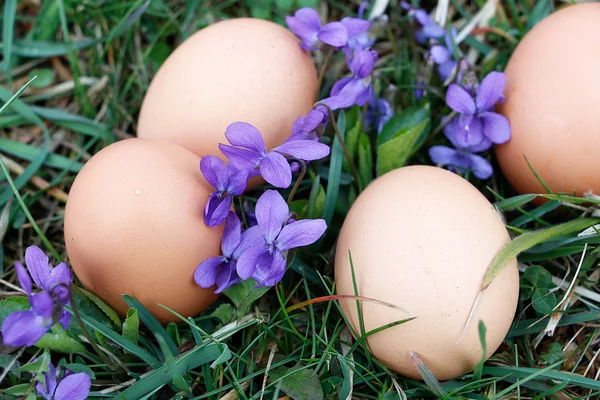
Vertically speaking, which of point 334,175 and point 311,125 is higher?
point 311,125

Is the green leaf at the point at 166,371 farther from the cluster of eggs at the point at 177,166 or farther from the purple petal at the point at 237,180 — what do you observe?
the purple petal at the point at 237,180

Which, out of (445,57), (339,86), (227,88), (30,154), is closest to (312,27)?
(339,86)

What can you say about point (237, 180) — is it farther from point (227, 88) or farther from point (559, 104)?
point (559, 104)

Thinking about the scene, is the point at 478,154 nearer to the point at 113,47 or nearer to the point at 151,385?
the point at 151,385

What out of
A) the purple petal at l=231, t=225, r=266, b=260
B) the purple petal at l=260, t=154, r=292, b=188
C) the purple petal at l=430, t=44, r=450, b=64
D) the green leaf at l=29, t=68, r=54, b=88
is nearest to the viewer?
the purple petal at l=260, t=154, r=292, b=188

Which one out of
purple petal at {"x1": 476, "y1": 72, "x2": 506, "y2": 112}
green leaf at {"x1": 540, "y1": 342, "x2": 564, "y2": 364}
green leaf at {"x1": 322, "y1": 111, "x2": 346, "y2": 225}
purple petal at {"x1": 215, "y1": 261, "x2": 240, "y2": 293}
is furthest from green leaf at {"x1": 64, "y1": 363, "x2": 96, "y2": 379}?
purple petal at {"x1": 476, "y1": 72, "x2": 506, "y2": 112}

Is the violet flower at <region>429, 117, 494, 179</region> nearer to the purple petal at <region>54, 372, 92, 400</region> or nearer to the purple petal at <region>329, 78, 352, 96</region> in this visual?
the purple petal at <region>329, 78, 352, 96</region>
